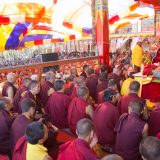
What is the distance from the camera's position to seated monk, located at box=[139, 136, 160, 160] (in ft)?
7.79

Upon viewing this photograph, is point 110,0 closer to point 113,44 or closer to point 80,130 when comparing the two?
point 113,44

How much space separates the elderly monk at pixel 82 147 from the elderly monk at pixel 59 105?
209 centimetres

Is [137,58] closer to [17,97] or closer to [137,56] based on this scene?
[137,56]

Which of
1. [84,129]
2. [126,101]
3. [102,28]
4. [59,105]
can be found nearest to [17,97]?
[59,105]

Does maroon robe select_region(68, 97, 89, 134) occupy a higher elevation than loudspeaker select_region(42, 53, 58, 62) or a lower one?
lower

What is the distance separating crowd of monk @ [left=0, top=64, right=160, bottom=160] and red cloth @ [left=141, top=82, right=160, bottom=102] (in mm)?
776

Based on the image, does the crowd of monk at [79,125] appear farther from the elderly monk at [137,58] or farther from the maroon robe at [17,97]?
the elderly monk at [137,58]

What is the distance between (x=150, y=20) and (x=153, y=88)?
12.8m

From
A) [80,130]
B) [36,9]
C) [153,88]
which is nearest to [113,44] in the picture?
[36,9]

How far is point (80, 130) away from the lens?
2953 millimetres

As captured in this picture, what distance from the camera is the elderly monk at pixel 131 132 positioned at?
3469 millimetres

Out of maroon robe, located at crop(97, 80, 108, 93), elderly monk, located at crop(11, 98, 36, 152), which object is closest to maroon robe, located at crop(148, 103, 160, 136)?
elderly monk, located at crop(11, 98, 36, 152)

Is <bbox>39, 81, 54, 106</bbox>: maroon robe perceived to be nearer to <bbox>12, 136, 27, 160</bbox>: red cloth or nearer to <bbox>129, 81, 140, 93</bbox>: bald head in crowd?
<bbox>129, 81, 140, 93</bbox>: bald head in crowd

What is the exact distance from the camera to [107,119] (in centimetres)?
422
